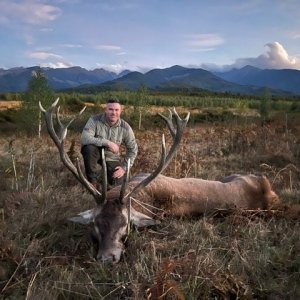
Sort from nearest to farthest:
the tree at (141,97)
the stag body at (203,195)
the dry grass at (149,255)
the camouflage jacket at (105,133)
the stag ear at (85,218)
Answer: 1. the dry grass at (149,255)
2. the stag ear at (85,218)
3. the stag body at (203,195)
4. the camouflage jacket at (105,133)
5. the tree at (141,97)

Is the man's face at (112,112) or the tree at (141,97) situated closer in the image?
the man's face at (112,112)

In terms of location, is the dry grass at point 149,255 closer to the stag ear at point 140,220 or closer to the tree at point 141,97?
the stag ear at point 140,220

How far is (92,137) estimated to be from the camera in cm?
707

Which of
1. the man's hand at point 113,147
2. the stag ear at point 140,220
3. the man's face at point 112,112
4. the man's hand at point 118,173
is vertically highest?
the man's face at point 112,112

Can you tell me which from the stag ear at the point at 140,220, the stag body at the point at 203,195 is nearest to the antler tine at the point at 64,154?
the stag ear at the point at 140,220

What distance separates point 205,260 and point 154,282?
56cm

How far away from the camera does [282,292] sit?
383 cm

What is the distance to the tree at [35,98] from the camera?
1619 centimetres

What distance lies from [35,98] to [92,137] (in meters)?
9.96

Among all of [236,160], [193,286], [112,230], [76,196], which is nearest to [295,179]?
[236,160]

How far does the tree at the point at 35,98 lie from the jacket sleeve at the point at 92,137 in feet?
30.5

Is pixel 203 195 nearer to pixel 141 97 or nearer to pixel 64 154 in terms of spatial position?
pixel 64 154

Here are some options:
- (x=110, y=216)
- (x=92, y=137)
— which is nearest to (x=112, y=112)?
(x=92, y=137)

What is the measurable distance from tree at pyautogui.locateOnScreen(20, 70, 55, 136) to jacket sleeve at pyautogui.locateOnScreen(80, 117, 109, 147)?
9283mm
